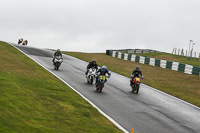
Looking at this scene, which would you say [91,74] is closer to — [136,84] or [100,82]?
[100,82]

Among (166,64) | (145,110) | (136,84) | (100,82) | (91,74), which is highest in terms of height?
(166,64)

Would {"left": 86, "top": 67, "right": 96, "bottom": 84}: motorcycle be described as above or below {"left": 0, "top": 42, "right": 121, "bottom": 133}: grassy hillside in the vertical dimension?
above

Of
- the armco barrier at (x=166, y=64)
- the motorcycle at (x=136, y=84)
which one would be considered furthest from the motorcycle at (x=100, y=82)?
the armco barrier at (x=166, y=64)

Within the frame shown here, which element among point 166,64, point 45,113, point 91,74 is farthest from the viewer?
point 166,64

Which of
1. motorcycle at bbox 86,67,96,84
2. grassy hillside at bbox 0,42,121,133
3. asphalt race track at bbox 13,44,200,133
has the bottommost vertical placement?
asphalt race track at bbox 13,44,200,133

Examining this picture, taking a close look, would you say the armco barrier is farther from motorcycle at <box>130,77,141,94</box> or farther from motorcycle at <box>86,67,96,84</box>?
motorcycle at <box>86,67,96,84</box>

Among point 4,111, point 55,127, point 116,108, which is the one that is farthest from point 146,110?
point 4,111

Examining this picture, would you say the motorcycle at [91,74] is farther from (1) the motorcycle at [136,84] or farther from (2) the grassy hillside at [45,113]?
(2) the grassy hillside at [45,113]

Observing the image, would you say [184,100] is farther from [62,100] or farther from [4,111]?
[4,111]

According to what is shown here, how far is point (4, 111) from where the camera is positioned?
8.50 m

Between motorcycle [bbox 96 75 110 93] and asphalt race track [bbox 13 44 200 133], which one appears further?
motorcycle [bbox 96 75 110 93]

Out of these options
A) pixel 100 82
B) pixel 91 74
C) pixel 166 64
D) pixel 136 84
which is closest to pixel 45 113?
pixel 100 82

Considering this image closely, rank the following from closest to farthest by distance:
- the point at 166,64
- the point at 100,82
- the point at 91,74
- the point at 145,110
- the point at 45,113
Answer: the point at 45,113 → the point at 145,110 → the point at 100,82 → the point at 91,74 → the point at 166,64

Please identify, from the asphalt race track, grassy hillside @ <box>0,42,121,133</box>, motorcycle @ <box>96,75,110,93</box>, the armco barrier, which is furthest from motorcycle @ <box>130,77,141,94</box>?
the armco barrier
